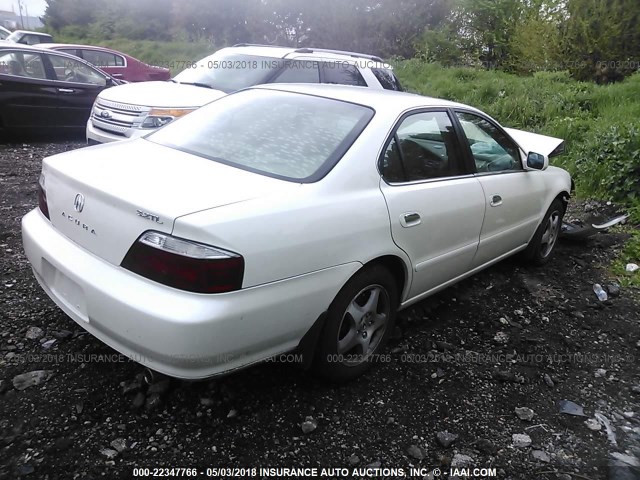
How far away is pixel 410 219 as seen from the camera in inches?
117

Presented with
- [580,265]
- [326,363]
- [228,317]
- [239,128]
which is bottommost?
[580,265]

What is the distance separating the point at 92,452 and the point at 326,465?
102 cm

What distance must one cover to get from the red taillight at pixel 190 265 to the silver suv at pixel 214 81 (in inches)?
154

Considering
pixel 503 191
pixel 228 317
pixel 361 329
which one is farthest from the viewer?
pixel 503 191

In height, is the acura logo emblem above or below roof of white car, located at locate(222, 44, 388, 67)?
below

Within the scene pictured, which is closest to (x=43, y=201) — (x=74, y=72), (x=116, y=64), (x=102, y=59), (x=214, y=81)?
(x=214, y=81)

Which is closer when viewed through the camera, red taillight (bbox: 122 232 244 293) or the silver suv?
red taillight (bbox: 122 232 244 293)

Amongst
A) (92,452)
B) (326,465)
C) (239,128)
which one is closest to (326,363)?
(326,465)

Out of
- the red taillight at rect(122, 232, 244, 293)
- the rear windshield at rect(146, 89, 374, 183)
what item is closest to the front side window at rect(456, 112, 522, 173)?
the rear windshield at rect(146, 89, 374, 183)

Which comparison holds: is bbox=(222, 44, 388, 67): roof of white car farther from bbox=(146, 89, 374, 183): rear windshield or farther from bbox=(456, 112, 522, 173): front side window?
bbox=(146, 89, 374, 183): rear windshield

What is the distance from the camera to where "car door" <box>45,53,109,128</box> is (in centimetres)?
800

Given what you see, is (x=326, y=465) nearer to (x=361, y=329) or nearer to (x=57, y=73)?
(x=361, y=329)

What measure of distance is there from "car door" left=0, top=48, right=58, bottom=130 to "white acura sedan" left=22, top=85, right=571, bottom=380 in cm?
543

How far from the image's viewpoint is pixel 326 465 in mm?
2398
